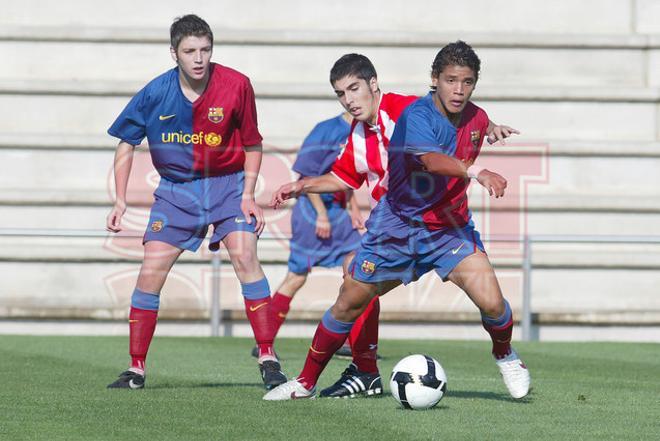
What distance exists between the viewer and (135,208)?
607 inches

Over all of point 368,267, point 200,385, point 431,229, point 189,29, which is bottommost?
point 200,385

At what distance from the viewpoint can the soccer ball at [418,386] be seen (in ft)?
23.5

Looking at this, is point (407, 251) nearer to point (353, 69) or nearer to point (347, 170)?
point (347, 170)

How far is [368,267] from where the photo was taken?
7.42 metres

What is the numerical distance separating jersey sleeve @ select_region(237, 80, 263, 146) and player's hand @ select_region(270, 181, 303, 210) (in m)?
1.06

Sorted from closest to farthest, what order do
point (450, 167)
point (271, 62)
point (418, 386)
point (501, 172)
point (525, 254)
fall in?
point (450, 167) < point (418, 386) < point (525, 254) < point (501, 172) < point (271, 62)

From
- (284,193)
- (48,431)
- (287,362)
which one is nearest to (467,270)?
(284,193)

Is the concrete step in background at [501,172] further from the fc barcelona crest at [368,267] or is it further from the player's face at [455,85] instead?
the player's face at [455,85]

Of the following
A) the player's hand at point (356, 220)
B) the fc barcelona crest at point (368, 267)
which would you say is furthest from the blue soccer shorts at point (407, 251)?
the player's hand at point (356, 220)

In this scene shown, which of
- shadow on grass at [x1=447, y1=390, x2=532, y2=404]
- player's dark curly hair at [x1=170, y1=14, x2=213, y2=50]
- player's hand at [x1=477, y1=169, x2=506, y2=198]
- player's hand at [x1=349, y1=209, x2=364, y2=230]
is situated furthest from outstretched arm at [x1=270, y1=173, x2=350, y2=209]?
player's hand at [x1=349, y1=209, x2=364, y2=230]

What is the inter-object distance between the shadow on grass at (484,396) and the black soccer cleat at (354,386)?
0.44 metres

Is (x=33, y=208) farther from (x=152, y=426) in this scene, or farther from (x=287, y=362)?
(x=152, y=426)

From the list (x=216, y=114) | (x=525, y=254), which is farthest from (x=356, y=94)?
(x=525, y=254)

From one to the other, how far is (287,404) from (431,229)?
1223mm
